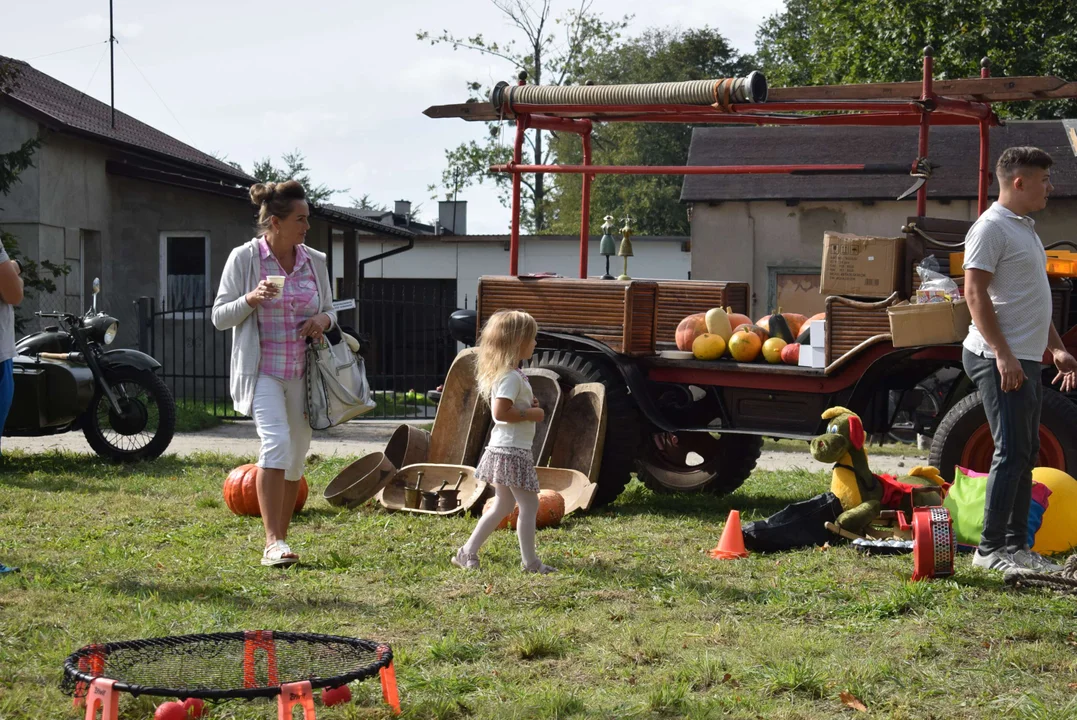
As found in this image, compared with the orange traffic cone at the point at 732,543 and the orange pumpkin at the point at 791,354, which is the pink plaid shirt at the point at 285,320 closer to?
the orange traffic cone at the point at 732,543

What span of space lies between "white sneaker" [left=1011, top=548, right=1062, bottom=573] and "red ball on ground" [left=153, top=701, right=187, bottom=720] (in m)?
3.86

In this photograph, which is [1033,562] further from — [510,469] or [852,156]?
[852,156]

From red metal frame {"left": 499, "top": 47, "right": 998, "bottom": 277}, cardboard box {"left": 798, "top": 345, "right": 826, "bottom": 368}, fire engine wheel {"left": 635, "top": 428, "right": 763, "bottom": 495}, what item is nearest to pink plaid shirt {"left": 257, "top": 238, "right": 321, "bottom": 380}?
red metal frame {"left": 499, "top": 47, "right": 998, "bottom": 277}

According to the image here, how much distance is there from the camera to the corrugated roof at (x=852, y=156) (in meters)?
19.4

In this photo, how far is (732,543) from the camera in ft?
22.1

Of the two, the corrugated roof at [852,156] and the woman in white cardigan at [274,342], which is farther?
the corrugated roof at [852,156]

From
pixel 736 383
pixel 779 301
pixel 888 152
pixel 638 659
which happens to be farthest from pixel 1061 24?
pixel 638 659

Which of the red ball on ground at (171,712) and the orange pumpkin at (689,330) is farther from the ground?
the orange pumpkin at (689,330)

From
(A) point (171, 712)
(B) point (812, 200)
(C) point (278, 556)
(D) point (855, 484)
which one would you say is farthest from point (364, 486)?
(B) point (812, 200)

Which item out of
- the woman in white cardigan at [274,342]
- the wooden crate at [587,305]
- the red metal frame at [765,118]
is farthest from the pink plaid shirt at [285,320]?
the wooden crate at [587,305]

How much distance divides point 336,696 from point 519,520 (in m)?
2.44

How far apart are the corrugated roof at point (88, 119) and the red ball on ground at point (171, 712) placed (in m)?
13.3

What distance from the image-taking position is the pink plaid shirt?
6.41 m

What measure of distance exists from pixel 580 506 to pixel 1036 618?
136 inches
